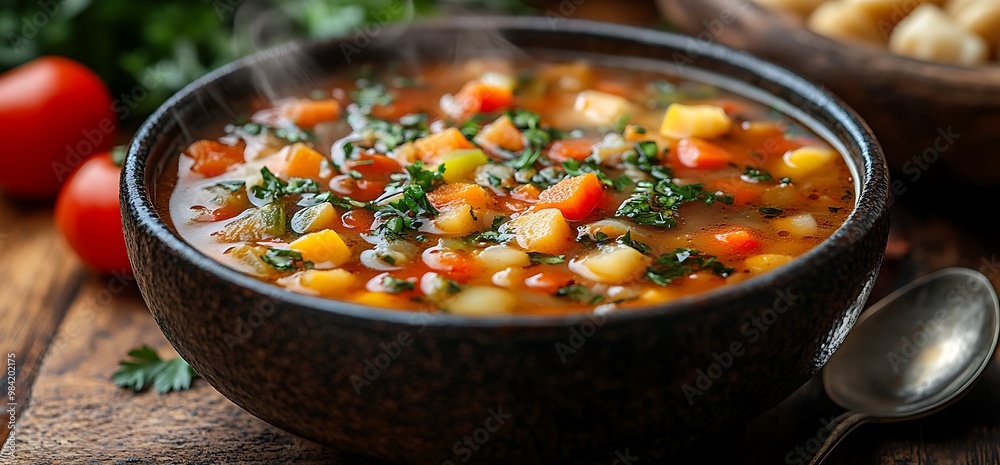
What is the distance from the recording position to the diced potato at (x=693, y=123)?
2.99 metres

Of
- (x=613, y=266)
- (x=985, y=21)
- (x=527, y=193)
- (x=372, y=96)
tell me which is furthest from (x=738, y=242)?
(x=985, y=21)

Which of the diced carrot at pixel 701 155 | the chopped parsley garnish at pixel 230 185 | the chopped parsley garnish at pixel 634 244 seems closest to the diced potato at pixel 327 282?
the chopped parsley garnish at pixel 230 185

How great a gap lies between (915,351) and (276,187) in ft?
6.01

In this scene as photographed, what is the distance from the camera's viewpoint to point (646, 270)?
2273 millimetres

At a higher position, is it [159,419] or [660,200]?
[660,200]

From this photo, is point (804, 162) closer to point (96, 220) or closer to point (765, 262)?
point (765, 262)

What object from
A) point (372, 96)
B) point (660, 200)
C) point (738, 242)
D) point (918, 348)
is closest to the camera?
point (738, 242)

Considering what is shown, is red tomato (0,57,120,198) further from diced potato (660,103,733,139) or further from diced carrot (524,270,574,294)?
diced carrot (524,270,574,294)

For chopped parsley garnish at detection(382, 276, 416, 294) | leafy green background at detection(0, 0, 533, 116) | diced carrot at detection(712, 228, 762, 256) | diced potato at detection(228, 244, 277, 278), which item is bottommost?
leafy green background at detection(0, 0, 533, 116)

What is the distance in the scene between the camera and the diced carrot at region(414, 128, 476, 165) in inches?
112

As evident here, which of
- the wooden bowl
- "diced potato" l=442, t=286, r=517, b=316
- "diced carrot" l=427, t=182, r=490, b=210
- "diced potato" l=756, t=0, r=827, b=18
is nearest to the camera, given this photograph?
"diced potato" l=442, t=286, r=517, b=316

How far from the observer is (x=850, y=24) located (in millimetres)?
3820

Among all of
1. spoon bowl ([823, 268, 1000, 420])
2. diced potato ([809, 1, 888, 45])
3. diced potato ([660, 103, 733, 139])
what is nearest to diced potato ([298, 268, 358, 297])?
diced potato ([660, 103, 733, 139])

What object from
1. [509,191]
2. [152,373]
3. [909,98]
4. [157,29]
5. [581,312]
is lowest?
[152,373]
